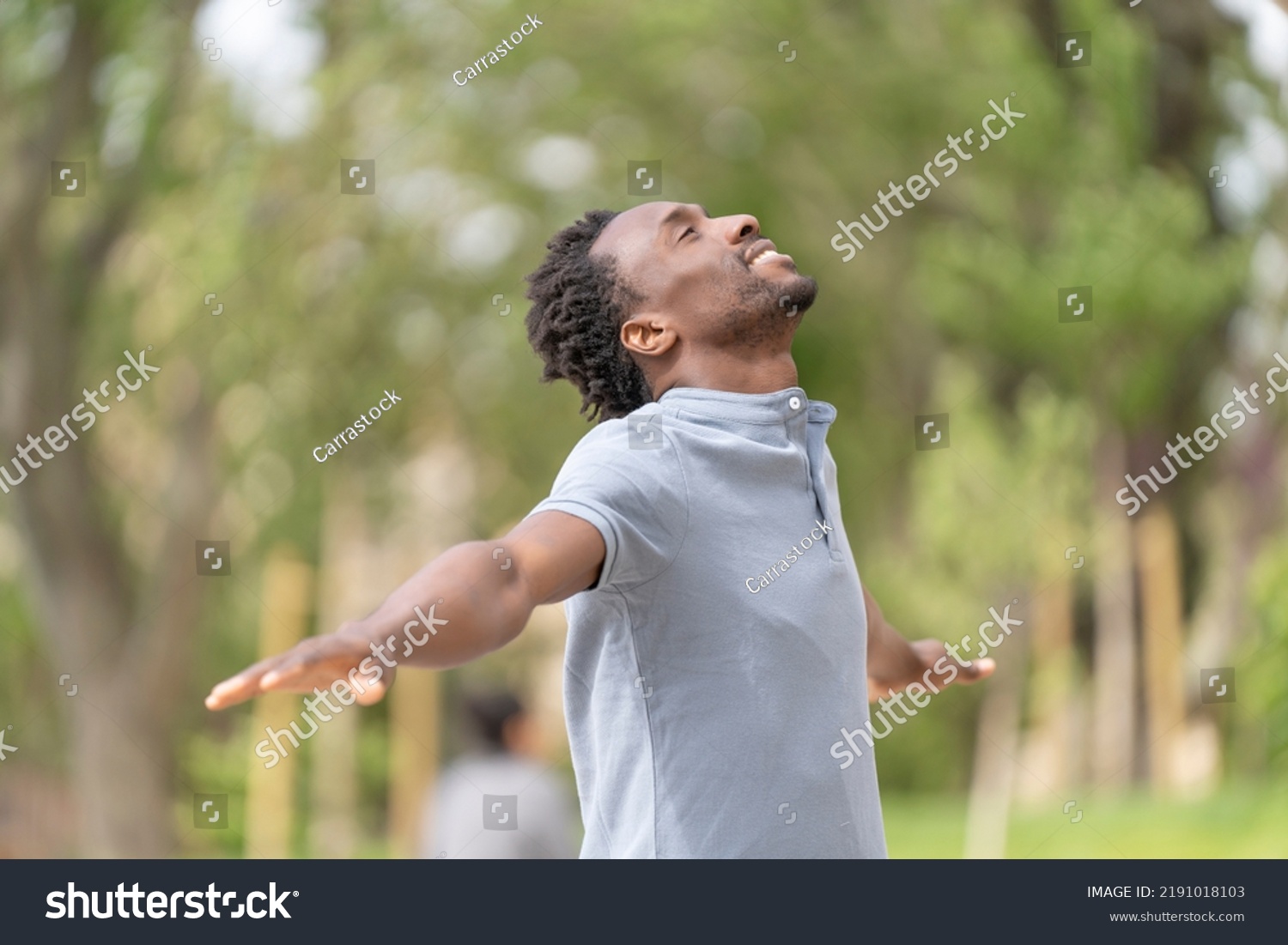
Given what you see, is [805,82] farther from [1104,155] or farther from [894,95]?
[1104,155]

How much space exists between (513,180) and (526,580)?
29.8ft

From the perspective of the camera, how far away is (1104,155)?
782 cm

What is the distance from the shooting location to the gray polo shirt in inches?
71.4

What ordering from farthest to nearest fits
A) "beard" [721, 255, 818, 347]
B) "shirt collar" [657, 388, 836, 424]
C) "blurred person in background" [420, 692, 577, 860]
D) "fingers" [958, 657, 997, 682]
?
"blurred person in background" [420, 692, 577, 860] → "fingers" [958, 657, 997, 682] → "beard" [721, 255, 818, 347] → "shirt collar" [657, 388, 836, 424]

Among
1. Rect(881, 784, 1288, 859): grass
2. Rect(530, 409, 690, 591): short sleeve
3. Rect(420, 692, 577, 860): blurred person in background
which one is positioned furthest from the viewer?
Rect(881, 784, 1288, 859): grass

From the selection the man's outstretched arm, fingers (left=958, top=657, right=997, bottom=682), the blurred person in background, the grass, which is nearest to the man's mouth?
the man's outstretched arm

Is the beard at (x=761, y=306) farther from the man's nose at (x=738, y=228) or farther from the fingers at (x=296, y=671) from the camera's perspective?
the fingers at (x=296, y=671)

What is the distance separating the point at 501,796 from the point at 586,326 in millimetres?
2490

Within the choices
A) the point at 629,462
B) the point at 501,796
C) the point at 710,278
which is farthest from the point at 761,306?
the point at 501,796

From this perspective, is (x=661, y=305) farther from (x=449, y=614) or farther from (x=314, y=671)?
(x=314, y=671)

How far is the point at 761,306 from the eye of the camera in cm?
206

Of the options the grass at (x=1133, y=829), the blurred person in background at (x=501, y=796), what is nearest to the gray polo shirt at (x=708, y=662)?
the blurred person in background at (x=501, y=796)

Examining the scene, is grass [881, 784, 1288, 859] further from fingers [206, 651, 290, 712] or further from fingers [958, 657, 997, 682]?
fingers [206, 651, 290, 712]

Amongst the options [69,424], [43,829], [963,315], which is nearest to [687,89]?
[963,315]
